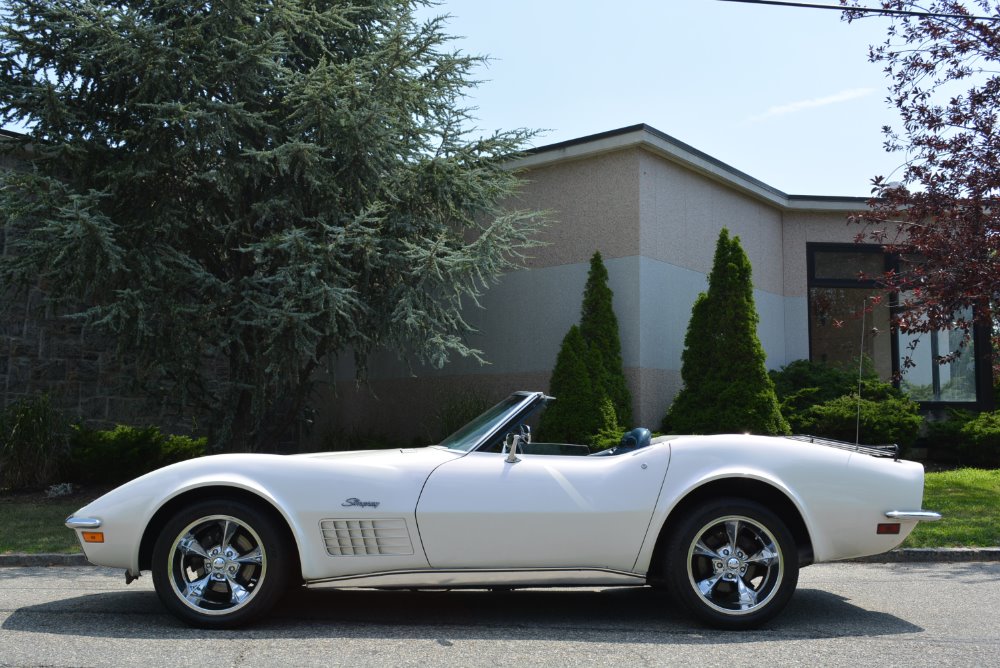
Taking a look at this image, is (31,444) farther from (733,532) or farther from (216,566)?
(733,532)

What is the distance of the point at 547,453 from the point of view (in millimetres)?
5250

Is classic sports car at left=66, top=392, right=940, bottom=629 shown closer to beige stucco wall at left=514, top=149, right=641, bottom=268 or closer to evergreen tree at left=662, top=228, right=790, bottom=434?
evergreen tree at left=662, top=228, right=790, bottom=434

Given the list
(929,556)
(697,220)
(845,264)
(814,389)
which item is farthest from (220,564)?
(845,264)

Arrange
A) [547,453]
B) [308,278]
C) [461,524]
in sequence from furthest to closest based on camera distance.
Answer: [308,278] → [547,453] → [461,524]

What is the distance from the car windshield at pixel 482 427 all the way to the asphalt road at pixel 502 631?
3.20 ft

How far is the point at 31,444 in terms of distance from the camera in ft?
38.2

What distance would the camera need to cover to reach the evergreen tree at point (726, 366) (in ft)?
37.3

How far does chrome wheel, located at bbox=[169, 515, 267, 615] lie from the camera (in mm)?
4742

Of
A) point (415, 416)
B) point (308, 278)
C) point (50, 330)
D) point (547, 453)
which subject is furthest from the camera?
point (415, 416)

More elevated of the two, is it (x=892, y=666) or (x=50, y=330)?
(x=50, y=330)

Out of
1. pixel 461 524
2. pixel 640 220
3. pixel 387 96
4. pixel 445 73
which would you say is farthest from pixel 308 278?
pixel 461 524

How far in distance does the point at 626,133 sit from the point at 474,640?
938cm

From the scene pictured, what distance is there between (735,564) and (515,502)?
1.22 metres

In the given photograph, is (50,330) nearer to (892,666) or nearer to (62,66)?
(62,66)
